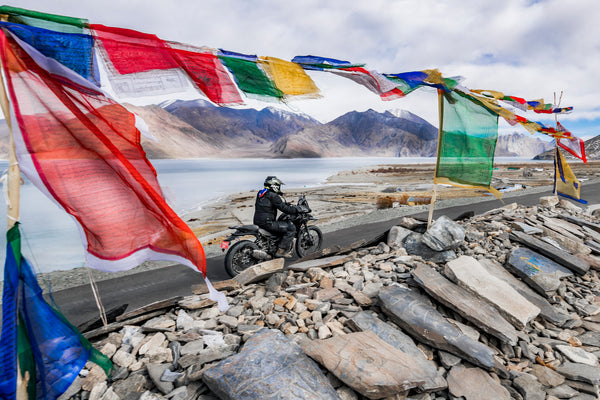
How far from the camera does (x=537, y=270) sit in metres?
5.39

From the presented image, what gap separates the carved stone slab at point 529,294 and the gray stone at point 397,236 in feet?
5.43

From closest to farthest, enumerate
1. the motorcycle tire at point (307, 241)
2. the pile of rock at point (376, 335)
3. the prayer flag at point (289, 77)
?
the pile of rock at point (376, 335)
the prayer flag at point (289, 77)
the motorcycle tire at point (307, 241)

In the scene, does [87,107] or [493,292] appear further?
[493,292]

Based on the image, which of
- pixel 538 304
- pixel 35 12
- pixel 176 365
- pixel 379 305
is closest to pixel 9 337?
pixel 176 365

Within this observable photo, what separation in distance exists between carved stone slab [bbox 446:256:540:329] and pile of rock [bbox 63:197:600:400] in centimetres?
2

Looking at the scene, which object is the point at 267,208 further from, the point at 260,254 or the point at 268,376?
the point at 268,376

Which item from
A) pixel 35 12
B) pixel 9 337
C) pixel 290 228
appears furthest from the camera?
pixel 290 228

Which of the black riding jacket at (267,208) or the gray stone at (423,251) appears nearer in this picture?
the gray stone at (423,251)

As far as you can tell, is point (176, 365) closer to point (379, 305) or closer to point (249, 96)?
point (379, 305)

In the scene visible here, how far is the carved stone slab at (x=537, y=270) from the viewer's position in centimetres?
505

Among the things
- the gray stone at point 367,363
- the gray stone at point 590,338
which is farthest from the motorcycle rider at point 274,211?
the gray stone at point 590,338

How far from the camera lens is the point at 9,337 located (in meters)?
2.07

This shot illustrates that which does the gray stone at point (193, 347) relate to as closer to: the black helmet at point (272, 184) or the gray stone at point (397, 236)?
the black helmet at point (272, 184)

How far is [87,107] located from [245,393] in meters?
2.81
